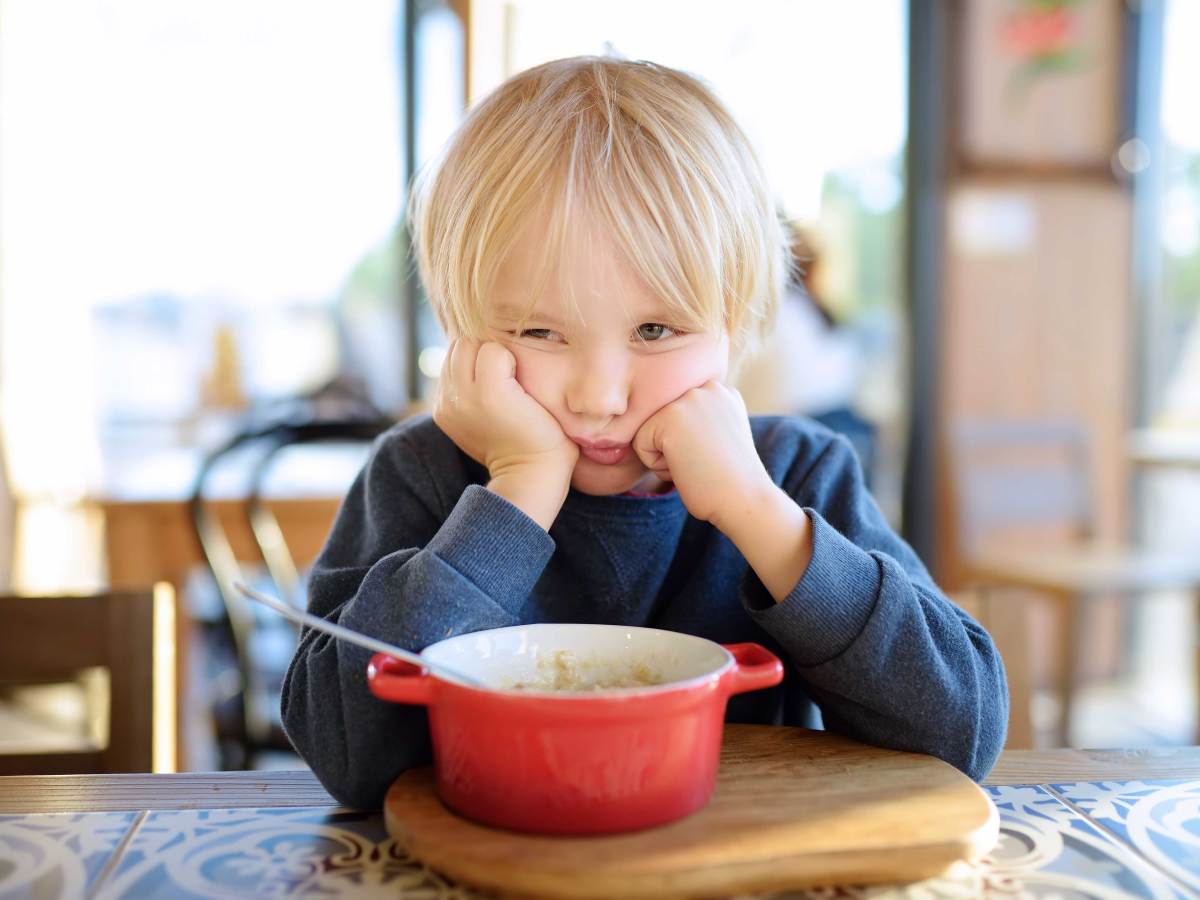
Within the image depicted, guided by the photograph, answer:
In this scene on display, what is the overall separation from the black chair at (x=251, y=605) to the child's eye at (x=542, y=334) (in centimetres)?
114

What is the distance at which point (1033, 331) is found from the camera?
143 inches

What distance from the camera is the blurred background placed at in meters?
3.48

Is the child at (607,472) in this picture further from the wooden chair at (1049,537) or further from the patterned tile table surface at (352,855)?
the wooden chair at (1049,537)

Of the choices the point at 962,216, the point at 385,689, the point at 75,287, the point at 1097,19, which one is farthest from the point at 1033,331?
the point at 385,689

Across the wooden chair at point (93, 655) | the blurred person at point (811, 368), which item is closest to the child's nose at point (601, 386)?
the wooden chair at point (93, 655)

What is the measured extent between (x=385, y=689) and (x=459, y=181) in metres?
0.40

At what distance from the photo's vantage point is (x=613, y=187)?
74cm

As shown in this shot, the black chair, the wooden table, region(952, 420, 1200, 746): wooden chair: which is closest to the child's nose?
the wooden table

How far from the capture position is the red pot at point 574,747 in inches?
20.6

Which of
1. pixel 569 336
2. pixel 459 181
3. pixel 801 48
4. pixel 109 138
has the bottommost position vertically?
pixel 569 336

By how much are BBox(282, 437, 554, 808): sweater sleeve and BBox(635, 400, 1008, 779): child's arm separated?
0.41 feet

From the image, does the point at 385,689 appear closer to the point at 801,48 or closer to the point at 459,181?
the point at 459,181

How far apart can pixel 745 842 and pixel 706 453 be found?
28cm

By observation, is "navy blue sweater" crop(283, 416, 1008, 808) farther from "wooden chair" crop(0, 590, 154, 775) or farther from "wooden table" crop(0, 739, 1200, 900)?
"wooden chair" crop(0, 590, 154, 775)
